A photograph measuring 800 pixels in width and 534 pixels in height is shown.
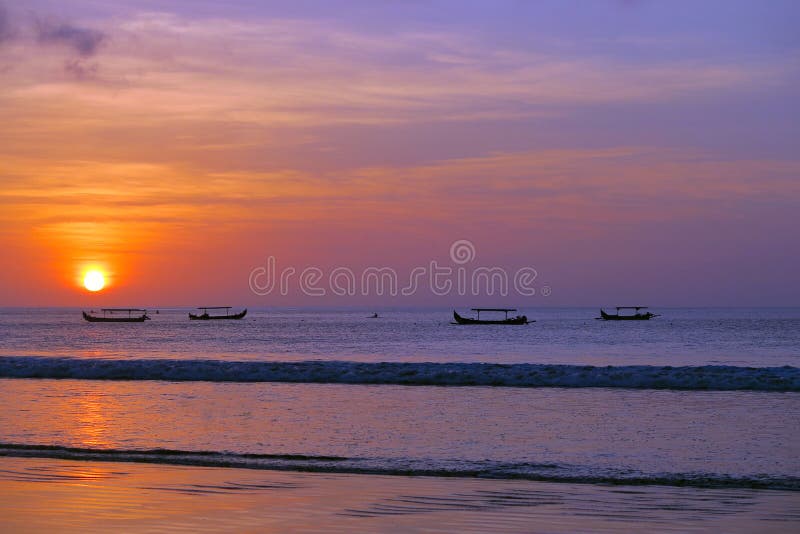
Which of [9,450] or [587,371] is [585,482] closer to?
[9,450]

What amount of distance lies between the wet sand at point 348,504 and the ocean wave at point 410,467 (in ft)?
1.44

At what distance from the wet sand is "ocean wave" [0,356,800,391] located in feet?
62.3

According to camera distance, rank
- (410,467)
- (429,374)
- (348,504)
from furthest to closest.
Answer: (429,374), (410,467), (348,504)

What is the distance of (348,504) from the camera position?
10867mm

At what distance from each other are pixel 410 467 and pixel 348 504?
2892 mm

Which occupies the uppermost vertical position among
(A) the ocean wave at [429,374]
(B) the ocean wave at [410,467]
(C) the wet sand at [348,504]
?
(C) the wet sand at [348,504]

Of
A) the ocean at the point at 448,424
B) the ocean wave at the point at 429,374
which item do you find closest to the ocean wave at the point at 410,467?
the ocean at the point at 448,424

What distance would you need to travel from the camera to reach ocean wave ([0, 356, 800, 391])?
101ft

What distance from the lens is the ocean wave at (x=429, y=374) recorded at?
101ft

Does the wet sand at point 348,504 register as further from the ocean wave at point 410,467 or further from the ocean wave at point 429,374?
the ocean wave at point 429,374

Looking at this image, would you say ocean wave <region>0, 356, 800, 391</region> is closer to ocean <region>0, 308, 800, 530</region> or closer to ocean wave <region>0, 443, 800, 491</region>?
ocean <region>0, 308, 800, 530</region>

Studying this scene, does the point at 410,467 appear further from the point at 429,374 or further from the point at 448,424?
the point at 429,374

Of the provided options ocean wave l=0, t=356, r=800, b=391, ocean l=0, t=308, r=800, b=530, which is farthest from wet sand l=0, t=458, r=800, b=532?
ocean wave l=0, t=356, r=800, b=391

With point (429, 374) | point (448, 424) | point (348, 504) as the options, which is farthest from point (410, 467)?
point (429, 374)
